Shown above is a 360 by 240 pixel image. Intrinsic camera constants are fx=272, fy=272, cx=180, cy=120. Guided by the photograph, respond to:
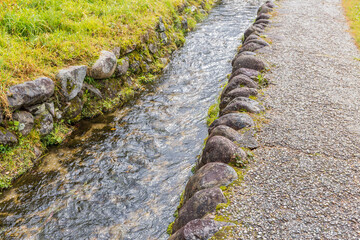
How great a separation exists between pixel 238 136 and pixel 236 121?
19.8 inches

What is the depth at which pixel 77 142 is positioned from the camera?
7363 millimetres

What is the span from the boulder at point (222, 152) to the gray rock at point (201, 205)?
0.96 meters

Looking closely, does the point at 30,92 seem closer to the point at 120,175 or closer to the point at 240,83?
the point at 120,175

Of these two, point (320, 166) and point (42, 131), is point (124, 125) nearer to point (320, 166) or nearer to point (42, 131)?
point (42, 131)

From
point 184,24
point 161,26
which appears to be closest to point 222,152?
point 161,26

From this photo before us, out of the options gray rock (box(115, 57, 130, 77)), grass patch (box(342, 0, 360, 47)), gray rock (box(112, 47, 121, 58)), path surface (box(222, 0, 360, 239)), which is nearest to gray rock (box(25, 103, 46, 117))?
gray rock (box(115, 57, 130, 77))

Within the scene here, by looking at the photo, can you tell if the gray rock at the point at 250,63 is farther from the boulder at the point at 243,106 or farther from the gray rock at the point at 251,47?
the boulder at the point at 243,106

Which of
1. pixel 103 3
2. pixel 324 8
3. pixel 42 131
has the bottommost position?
pixel 324 8

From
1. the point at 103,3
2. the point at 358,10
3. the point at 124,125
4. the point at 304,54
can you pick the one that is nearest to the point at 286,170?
the point at 124,125

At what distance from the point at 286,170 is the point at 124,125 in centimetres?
479

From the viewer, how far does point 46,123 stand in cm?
704

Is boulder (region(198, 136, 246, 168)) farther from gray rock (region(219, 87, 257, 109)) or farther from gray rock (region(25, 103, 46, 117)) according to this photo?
gray rock (region(25, 103, 46, 117))

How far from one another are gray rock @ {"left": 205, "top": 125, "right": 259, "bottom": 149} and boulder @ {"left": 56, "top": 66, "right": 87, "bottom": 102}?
4.19 meters

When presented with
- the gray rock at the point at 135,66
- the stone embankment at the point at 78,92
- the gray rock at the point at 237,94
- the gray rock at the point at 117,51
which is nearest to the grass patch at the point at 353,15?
the gray rock at the point at 237,94
